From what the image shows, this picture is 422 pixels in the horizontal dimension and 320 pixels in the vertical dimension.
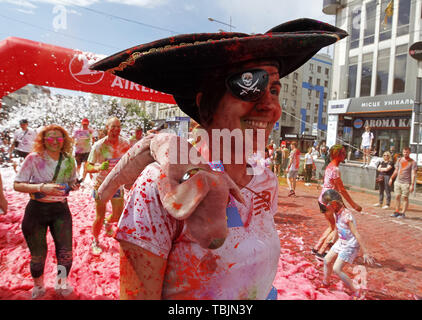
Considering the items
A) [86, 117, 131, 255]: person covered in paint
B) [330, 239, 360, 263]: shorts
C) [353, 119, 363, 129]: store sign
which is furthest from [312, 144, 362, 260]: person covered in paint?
[353, 119, 363, 129]: store sign

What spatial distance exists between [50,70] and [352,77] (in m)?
23.5

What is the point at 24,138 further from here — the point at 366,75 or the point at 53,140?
the point at 366,75

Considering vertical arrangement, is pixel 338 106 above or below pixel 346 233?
above

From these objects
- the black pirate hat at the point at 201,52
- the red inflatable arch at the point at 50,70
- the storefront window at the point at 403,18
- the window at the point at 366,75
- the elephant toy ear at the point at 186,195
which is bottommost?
the elephant toy ear at the point at 186,195

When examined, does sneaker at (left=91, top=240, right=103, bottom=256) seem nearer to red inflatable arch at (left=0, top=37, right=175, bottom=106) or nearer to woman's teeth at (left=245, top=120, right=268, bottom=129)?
red inflatable arch at (left=0, top=37, right=175, bottom=106)

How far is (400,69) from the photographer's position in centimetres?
1944

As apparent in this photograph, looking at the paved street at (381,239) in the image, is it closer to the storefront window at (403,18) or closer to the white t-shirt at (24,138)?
the white t-shirt at (24,138)


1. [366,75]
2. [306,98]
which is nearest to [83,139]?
[366,75]

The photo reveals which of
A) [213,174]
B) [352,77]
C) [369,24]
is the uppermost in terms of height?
[369,24]

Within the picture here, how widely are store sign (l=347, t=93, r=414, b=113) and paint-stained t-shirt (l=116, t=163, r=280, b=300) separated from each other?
72.9 feet

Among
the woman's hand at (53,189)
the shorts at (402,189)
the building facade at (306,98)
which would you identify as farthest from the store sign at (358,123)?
the woman's hand at (53,189)

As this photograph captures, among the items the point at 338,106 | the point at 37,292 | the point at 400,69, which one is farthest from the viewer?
the point at 338,106

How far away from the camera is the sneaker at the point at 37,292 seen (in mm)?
3147

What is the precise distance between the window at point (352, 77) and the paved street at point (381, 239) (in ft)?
49.0
